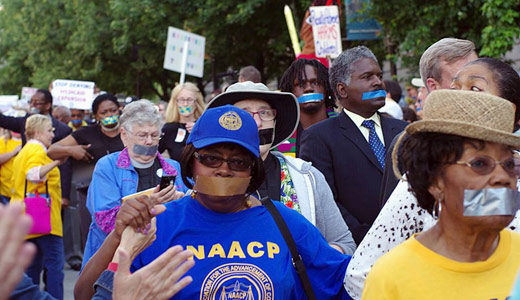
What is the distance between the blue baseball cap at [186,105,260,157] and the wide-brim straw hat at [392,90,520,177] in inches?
40.3

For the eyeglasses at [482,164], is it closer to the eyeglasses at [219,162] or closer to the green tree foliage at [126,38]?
the eyeglasses at [219,162]

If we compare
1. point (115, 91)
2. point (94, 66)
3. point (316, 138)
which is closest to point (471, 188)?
point (316, 138)

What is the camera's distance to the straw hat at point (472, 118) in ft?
8.59

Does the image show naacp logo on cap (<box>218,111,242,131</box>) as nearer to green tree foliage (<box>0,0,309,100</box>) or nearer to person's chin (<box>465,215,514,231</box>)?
person's chin (<box>465,215,514,231</box>)

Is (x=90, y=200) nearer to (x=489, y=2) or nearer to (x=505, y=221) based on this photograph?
(x=505, y=221)

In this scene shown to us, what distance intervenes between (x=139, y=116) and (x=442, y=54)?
267 cm

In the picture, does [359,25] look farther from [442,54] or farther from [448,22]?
[442,54]

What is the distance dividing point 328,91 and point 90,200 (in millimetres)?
1975

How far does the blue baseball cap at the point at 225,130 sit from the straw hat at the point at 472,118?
1.02 meters

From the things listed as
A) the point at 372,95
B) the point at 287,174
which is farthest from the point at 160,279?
the point at 372,95

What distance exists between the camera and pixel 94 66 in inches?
1280

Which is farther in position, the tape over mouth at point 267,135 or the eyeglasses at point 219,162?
the tape over mouth at point 267,135

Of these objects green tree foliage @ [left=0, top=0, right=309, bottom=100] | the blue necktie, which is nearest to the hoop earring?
the blue necktie

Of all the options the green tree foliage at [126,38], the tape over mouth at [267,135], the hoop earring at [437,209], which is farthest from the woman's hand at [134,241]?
the green tree foliage at [126,38]
